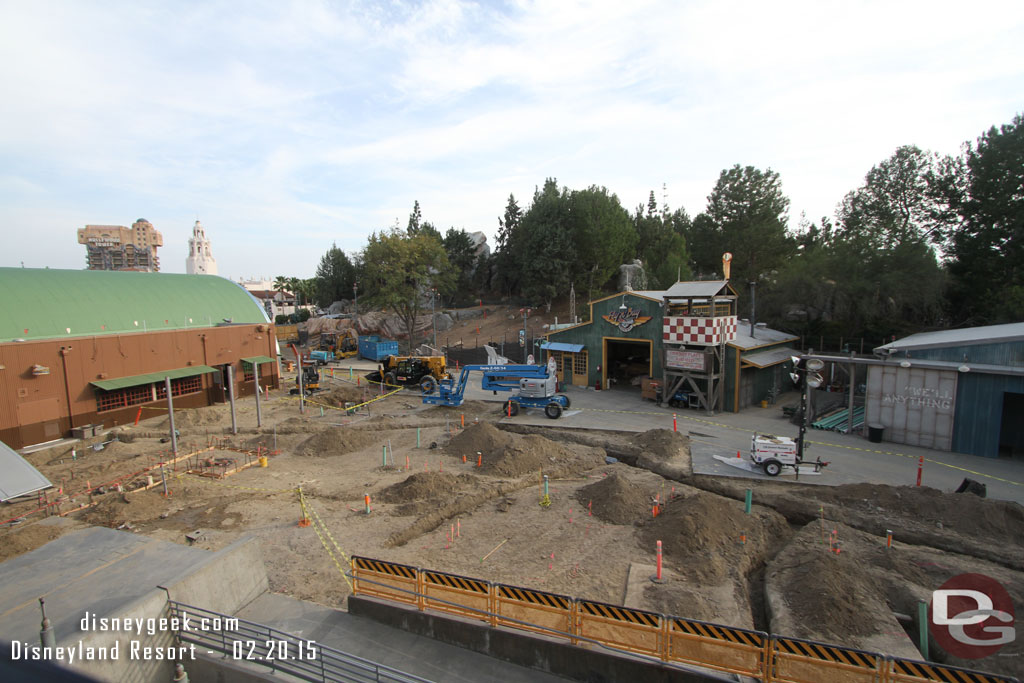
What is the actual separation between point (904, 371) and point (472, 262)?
61941 mm

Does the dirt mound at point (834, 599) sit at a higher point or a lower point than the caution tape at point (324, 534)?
higher

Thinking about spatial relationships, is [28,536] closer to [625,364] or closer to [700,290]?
[700,290]

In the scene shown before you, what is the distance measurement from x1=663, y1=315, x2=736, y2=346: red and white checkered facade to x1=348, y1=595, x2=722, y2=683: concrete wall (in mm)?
20987

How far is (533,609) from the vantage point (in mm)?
8727

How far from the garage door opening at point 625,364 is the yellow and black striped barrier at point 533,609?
79.1 feet

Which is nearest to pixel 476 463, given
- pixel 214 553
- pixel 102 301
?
pixel 214 553

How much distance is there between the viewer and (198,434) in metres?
24.6

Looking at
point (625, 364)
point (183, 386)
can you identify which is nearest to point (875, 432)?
point (625, 364)

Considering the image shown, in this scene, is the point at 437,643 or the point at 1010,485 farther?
the point at 1010,485

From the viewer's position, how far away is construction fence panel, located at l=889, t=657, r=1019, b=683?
21.7 ft

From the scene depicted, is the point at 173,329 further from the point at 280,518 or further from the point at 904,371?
the point at 904,371

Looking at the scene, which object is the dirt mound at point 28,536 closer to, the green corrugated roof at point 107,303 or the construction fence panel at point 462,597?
the construction fence panel at point 462,597

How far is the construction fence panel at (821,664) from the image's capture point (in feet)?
22.3

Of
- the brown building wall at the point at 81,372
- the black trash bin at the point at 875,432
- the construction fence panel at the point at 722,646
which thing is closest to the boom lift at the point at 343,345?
the brown building wall at the point at 81,372
